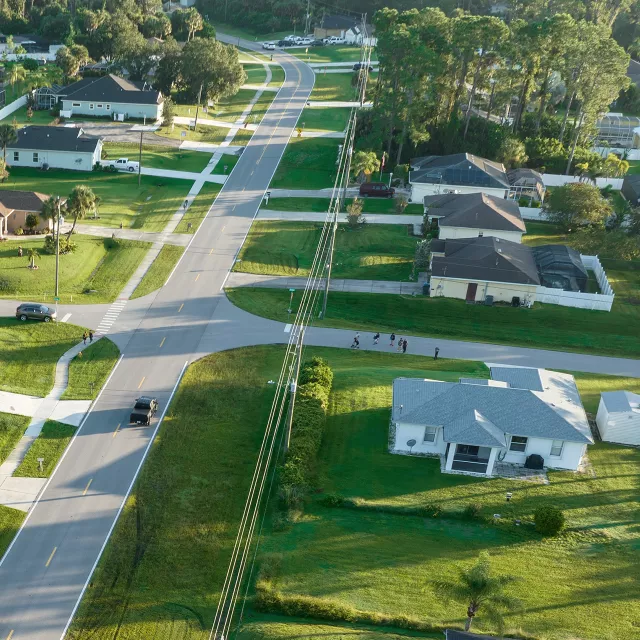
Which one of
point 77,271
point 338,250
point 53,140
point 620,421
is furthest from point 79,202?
point 620,421

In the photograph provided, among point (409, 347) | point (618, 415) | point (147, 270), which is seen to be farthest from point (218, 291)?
point (618, 415)

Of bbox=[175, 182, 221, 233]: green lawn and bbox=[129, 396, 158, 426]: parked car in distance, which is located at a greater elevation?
bbox=[129, 396, 158, 426]: parked car in distance

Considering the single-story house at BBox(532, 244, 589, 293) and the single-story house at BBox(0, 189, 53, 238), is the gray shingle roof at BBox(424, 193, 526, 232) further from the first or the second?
the single-story house at BBox(0, 189, 53, 238)

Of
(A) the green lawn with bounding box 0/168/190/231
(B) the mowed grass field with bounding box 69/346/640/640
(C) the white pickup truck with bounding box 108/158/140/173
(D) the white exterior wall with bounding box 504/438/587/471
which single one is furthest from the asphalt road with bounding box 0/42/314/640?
(D) the white exterior wall with bounding box 504/438/587/471

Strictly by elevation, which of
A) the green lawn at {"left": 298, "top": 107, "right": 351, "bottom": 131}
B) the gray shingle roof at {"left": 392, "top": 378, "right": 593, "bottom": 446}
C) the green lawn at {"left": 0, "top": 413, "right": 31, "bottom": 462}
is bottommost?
the green lawn at {"left": 298, "top": 107, "right": 351, "bottom": 131}

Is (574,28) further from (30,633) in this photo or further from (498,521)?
(30,633)

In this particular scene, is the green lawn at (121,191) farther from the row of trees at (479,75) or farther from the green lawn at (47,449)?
the green lawn at (47,449)
